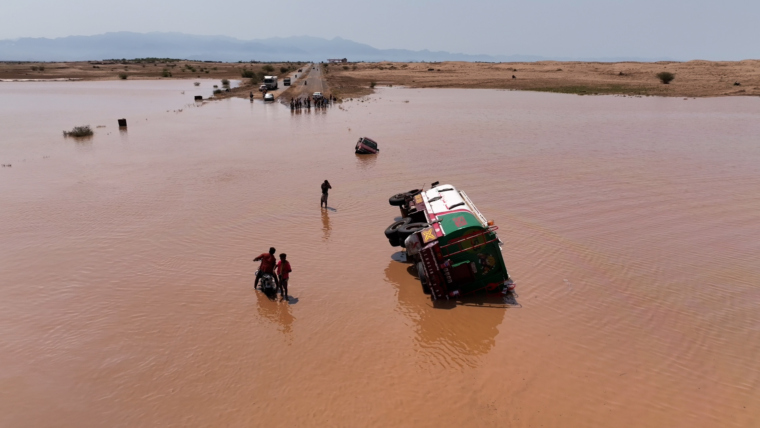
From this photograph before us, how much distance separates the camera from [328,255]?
14117 mm

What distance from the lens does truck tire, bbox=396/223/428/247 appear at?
13.4 metres

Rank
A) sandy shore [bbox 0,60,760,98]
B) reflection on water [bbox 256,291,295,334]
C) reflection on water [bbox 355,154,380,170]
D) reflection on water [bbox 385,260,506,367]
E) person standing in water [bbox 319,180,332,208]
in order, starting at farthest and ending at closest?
1. sandy shore [bbox 0,60,760,98]
2. reflection on water [bbox 355,154,380,170]
3. person standing in water [bbox 319,180,332,208]
4. reflection on water [bbox 256,291,295,334]
5. reflection on water [bbox 385,260,506,367]

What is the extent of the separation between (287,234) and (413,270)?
4.74 meters

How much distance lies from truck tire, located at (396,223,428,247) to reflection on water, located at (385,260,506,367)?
150 cm

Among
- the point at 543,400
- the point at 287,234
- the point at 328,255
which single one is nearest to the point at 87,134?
the point at 287,234

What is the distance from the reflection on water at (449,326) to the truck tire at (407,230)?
150cm

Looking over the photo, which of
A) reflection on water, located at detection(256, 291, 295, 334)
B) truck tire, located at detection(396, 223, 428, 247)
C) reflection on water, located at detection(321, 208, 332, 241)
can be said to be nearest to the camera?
reflection on water, located at detection(256, 291, 295, 334)

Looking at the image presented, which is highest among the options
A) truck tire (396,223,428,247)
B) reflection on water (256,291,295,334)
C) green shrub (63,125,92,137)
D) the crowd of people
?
the crowd of people

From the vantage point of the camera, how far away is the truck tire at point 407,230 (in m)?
13.4

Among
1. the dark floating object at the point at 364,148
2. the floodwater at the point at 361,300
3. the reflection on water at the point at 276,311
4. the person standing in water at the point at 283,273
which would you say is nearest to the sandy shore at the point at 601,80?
the dark floating object at the point at 364,148

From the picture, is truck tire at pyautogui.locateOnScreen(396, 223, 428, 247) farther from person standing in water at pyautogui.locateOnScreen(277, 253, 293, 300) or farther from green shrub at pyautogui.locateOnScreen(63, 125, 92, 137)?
green shrub at pyautogui.locateOnScreen(63, 125, 92, 137)

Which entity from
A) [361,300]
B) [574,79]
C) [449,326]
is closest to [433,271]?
[449,326]

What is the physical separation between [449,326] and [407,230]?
141 inches

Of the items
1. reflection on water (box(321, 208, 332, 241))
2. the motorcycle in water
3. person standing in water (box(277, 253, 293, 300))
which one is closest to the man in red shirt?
the motorcycle in water
